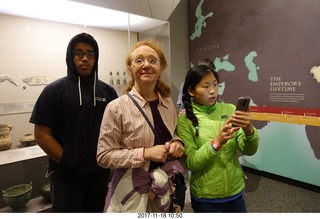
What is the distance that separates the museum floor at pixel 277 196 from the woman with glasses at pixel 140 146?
4.18 ft

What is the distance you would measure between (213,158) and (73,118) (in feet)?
2.57

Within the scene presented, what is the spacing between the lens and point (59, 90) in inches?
47.2

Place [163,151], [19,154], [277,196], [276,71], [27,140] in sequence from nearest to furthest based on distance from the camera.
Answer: [163,151]
[19,154]
[27,140]
[277,196]
[276,71]

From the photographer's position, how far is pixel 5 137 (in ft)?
6.57

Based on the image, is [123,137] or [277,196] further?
[277,196]

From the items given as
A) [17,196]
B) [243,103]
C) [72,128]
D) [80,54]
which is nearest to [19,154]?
[17,196]

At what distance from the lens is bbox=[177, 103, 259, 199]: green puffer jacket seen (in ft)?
3.34

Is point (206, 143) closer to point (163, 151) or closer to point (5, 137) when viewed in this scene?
point (163, 151)

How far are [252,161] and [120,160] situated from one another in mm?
2535

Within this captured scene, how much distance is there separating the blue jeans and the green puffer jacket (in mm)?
43

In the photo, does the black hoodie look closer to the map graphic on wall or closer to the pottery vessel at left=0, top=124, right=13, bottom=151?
the pottery vessel at left=0, top=124, right=13, bottom=151

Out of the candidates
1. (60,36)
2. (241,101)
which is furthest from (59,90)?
(60,36)

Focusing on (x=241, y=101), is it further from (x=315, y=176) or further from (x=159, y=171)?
(x=315, y=176)

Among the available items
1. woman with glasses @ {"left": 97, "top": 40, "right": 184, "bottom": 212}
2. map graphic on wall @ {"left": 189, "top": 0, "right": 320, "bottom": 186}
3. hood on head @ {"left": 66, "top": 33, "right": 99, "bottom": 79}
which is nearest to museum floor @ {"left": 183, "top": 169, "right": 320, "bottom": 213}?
map graphic on wall @ {"left": 189, "top": 0, "right": 320, "bottom": 186}
